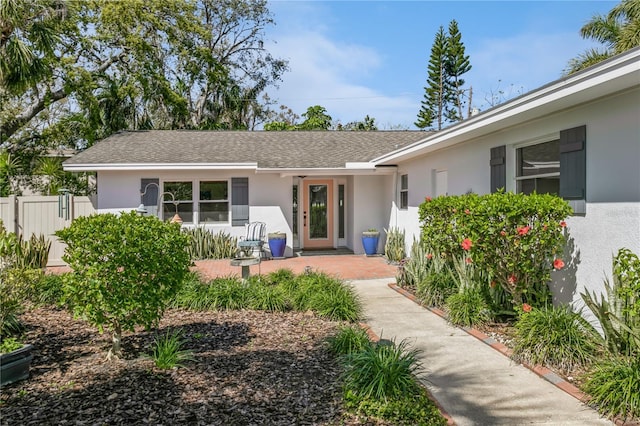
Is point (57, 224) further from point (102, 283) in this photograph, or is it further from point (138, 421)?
point (138, 421)

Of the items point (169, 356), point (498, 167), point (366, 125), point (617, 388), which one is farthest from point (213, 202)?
point (366, 125)

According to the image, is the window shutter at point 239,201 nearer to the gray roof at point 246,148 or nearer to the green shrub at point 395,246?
the gray roof at point 246,148

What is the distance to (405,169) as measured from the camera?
39.6ft

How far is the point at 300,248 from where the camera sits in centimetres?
1448

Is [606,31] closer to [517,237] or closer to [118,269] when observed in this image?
[517,237]

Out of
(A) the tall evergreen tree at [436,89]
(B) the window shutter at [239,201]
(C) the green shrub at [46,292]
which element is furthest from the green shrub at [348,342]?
(A) the tall evergreen tree at [436,89]

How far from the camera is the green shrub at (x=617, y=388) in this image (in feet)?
11.1

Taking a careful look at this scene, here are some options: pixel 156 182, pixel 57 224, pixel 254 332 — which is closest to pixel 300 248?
pixel 156 182

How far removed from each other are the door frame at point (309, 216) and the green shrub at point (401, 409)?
11126 millimetres

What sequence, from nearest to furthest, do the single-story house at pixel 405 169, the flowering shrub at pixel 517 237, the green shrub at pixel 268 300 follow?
1. the single-story house at pixel 405 169
2. the flowering shrub at pixel 517 237
3. the green shrub at pixel 268 300

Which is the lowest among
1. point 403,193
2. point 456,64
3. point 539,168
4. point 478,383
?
point 478,383

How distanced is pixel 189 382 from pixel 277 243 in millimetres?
8914

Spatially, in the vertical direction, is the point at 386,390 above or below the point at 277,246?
below

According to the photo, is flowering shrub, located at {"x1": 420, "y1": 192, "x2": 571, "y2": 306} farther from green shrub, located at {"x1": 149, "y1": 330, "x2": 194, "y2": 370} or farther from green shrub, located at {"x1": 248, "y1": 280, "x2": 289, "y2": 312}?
green shrub, located at {"x1": 149, "y1": 330, "x2": 194, "y2": 370}
